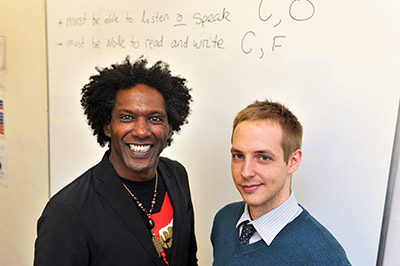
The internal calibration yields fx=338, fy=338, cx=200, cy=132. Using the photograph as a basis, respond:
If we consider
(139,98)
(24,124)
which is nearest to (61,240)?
(139,98)

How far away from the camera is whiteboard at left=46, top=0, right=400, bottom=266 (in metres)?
0.98

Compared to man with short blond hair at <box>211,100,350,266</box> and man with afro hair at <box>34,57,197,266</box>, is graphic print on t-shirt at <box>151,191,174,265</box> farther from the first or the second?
man with short blond hair at <box>211,100,350,266</box>

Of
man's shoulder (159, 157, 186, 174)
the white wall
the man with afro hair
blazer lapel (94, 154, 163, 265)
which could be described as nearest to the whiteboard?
man's shoulder (159, 157, 186, 174)

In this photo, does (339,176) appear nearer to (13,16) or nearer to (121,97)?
(121,97)

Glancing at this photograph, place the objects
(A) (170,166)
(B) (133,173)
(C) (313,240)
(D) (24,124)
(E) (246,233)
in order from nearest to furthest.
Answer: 1. (C) (313,240)
2. (E) (246,233)
3. (B) (133,173)
4. (A) (170,166)
5. (D) (24,124)

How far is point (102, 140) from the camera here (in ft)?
3.84

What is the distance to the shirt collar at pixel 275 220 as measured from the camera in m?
0.88

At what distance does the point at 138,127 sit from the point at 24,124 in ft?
4.51

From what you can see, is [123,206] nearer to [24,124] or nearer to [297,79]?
[297,79]

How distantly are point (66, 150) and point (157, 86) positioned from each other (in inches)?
39.9

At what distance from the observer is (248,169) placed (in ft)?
2.83

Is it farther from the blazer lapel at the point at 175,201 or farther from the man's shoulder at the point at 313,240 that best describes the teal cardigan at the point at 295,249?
the blazer lapel at the point at 175,201

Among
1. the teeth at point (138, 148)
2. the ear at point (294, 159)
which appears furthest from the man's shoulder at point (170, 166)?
the ear at point (294, 159)

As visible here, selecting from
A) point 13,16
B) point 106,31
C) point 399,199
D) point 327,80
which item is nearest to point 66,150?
point 106,31
